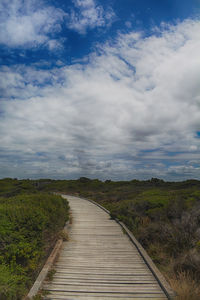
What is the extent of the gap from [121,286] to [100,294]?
64cm

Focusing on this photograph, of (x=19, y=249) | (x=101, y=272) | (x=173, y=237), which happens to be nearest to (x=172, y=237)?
(x=173, y=237)

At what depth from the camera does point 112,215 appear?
13.6m

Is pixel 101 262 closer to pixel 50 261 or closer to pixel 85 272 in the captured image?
pixel 85 272

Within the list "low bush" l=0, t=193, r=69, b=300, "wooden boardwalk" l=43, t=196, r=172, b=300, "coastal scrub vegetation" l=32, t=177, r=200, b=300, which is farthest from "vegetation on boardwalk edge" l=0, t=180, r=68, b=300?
"coastal scrub vegetation" l=32, t=177, r=200, b=300

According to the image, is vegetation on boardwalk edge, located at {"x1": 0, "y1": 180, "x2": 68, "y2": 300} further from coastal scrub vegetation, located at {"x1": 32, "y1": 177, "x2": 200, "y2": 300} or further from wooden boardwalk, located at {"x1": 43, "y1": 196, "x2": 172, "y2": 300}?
coastal scrub vegetation, located at {"x1": 32, "y1": 177, "x2": 200, "y2": 300}

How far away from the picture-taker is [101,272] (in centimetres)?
572

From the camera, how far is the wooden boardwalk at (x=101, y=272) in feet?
15.2

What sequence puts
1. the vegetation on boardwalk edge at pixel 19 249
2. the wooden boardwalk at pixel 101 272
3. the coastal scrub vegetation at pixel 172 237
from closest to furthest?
the vegetation on boardwalk edge at pixel 19 249 → the wooden boardwalk at pixel 101 272 → the coastal scrub vegetation at pixel 172 237

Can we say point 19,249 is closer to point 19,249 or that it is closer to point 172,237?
point 19,249

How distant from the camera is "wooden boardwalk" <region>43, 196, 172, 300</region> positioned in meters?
4.64

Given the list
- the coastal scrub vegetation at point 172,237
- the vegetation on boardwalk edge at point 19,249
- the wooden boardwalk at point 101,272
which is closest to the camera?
the vegetation on boardwalk edge at point 19,249

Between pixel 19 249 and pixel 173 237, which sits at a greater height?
pixel 19 249

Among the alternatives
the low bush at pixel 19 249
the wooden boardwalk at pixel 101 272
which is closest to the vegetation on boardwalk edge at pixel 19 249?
the low bush at pixel 19 249

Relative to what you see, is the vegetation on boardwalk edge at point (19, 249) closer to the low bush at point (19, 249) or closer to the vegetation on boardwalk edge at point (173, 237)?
the low bush at point (19, 249)
